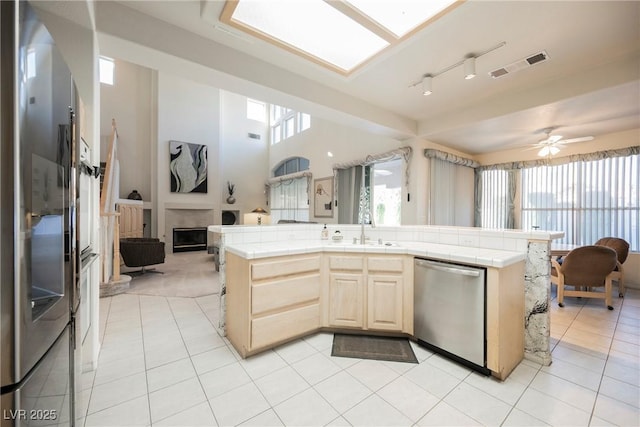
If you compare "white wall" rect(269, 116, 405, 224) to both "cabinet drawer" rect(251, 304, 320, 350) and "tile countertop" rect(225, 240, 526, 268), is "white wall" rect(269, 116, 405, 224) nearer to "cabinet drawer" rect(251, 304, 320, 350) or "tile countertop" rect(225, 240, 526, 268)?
"tile countertop" rect(225, 240, 526, 268)

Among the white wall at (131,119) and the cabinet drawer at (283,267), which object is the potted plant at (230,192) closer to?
the white wall at (131,119)

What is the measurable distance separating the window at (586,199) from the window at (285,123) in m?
5.44

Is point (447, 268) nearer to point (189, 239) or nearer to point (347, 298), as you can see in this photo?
point (347, 298)

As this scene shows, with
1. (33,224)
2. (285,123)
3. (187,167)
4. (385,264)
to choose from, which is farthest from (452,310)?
(187,167)

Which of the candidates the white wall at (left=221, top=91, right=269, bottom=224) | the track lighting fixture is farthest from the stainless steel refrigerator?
the white wall at (left=221, top=91, right=269, bottom=224)

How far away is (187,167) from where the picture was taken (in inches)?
311

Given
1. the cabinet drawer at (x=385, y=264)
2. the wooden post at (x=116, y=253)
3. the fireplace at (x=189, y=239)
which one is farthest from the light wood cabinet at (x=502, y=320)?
the fireplace at (x=189, y=239)

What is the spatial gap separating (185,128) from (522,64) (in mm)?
8393

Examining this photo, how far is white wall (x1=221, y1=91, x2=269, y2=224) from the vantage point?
29.2ft

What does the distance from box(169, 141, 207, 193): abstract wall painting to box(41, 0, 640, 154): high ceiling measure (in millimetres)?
6176

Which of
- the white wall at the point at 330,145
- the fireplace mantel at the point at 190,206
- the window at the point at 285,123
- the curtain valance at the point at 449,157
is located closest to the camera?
the curtain valance at the point at 449,157

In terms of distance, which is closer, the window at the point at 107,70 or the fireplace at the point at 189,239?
the window at the point at 107,70

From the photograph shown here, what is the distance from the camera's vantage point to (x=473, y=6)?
5.89ft

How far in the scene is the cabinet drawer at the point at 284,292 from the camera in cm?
198
